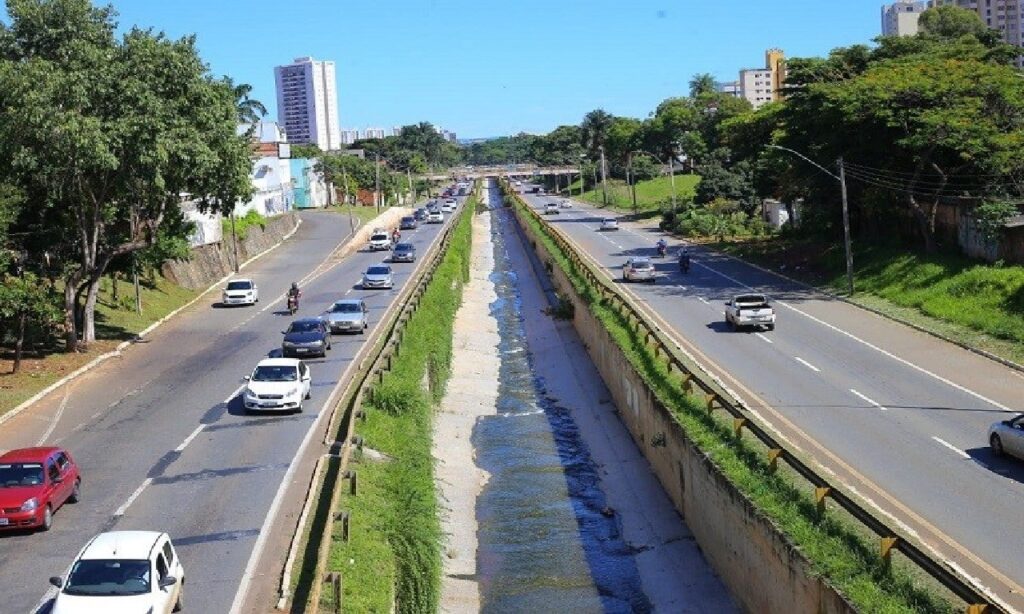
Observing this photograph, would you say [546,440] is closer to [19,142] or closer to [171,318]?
[19,142]

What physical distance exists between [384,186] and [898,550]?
15492cm

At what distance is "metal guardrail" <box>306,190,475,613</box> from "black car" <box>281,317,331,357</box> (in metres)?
1.79

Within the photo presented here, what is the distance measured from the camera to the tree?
38.7 m

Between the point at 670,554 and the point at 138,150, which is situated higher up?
the point at 138,150

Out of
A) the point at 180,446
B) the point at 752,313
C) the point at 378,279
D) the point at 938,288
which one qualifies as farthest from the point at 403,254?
the point at 180,446

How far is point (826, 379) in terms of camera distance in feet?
121

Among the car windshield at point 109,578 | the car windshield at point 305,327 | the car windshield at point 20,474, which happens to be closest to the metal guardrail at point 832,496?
the car windshield at point 109,578

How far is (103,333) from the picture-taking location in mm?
49031

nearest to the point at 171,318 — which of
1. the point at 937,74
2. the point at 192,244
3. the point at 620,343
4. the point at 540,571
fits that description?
the point at 192,244

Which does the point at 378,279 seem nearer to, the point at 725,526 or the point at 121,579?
the point at 725,526

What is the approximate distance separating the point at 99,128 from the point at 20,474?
18888 mm

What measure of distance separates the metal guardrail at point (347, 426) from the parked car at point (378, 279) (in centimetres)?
458

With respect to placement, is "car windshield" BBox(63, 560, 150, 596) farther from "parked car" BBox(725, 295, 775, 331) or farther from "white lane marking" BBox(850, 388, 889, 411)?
"parked car" BBox(725, 295, 775, 331)

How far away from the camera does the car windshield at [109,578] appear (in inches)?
677
